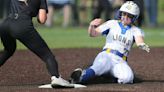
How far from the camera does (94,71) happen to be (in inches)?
391

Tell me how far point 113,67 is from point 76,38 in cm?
920

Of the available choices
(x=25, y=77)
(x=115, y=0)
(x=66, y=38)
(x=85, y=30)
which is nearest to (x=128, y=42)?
(x=25, y=77)

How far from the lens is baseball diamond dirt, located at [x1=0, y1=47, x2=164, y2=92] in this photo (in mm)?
9273

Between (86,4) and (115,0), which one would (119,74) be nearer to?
(115,0)

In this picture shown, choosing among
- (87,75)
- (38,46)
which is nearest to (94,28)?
(87,75)

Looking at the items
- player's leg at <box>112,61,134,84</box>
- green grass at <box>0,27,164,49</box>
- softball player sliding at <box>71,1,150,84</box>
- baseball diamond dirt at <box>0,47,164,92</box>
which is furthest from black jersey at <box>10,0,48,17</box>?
green grass at <box>0,27,164,49</box>

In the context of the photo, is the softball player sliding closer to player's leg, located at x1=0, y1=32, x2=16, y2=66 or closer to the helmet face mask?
the helmet face mask

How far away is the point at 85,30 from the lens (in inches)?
890

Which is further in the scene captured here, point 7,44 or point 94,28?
point 94,28

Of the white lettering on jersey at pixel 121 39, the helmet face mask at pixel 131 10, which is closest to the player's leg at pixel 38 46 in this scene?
the white lettering on jersey at pixel 121 39

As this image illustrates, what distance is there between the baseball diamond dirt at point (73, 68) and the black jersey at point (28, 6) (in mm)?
1057

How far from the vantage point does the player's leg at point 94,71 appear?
982cm

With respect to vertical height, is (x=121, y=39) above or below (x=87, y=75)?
above

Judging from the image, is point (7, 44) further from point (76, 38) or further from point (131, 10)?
point (76, 38)
